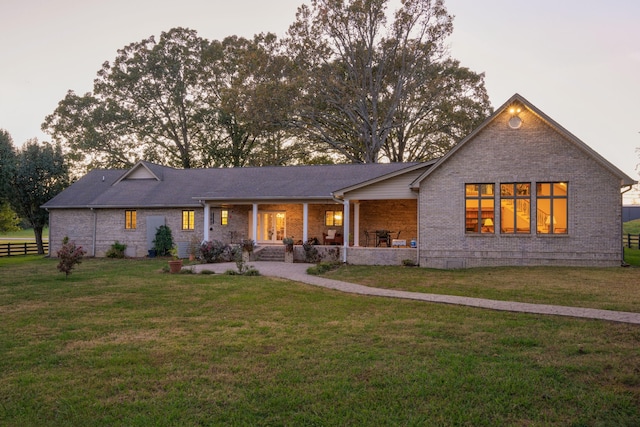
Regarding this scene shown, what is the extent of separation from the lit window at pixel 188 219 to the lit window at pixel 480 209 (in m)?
14.9

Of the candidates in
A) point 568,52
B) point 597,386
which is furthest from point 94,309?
point 568,52

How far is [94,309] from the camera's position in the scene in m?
9.26

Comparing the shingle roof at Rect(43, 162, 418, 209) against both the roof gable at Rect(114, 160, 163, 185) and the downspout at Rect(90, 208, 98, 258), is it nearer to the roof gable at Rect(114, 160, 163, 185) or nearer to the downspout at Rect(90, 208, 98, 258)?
the roof gable at Rect(114, 160, 163, 185)

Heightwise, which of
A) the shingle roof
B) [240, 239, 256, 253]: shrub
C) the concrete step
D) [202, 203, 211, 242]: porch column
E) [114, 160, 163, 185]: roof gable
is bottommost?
the concrete step

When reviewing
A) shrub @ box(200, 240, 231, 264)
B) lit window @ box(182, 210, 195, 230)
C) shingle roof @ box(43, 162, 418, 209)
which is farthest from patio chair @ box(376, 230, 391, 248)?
lit window @ box(182, 210, 195, 230)

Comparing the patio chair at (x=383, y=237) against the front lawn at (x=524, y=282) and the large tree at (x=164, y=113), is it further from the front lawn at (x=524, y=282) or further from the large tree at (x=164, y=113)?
the large tree at (x=164, y=113)

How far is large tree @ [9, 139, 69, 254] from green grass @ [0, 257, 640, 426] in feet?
78.8

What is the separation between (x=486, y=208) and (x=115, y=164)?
114 ft

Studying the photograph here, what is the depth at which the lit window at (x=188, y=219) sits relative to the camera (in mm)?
24375

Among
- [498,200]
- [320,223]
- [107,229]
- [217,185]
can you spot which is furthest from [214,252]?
[498,200]

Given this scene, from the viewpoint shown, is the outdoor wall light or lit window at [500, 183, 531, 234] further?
lit window at [500, 183, 531, 234]

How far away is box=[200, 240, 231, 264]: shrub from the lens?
20250mm

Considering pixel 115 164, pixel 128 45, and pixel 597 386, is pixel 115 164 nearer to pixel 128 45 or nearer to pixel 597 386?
pixel 128 45

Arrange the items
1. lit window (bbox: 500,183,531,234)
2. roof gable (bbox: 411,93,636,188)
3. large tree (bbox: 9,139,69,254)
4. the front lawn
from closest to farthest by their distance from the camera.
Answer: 1. the front lawn
2. roof gable (bbox: 411,93,636,188)
3. lit window (bbox: 500,183,531,234)
4. large tree (bbox: 9,139,69,254)
